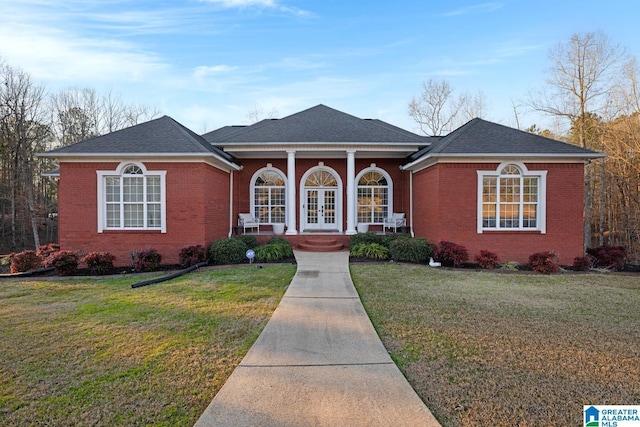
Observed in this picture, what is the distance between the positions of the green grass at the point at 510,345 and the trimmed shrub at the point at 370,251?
3.05 m

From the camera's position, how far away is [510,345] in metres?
4.58

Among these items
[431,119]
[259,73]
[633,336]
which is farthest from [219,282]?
[431,119]

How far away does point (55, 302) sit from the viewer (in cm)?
693

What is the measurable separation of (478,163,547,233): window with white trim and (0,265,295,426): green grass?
26.0ft

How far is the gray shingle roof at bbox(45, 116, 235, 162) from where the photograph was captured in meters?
11.3

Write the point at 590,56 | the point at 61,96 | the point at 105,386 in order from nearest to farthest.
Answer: the point at 105,386 → the point at 590,56 → the point at 61,96

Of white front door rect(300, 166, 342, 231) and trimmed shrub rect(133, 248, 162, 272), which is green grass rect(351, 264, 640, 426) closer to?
trimmed shrub rect(133, 248, 162, 272)

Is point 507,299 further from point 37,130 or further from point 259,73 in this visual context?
point 37,130

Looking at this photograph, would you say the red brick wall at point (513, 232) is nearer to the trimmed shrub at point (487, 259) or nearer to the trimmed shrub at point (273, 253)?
the trimmed shrub at point (487, 259)

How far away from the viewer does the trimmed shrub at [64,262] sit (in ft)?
32.4

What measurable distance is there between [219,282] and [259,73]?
55.1ft

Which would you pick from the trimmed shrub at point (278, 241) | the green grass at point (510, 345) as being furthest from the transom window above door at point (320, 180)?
the green grass at point (510, 345)

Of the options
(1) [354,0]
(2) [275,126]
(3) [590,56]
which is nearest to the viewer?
(1) [354,0]

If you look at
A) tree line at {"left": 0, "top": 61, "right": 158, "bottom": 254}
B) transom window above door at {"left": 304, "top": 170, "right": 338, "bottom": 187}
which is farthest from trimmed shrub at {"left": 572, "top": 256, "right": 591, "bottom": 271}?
tree line at {"left": 0, "top": 61, "right": 158, "bottom": 254}
